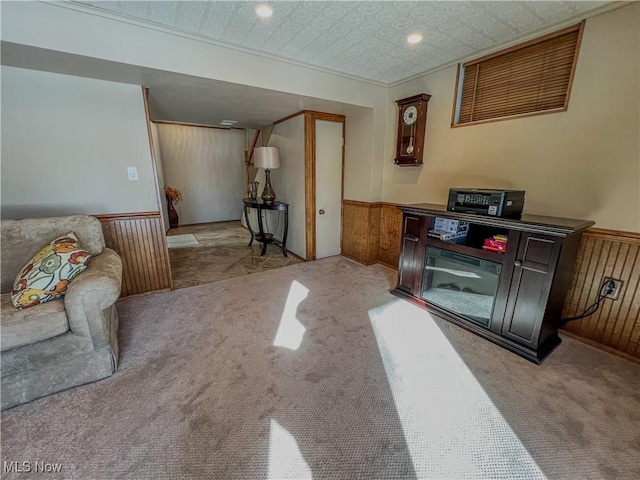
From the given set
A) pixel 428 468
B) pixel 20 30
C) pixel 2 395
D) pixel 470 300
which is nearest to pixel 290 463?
pixel 428 468

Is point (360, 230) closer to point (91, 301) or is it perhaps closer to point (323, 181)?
point (323, 181)

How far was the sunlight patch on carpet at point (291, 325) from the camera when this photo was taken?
6.46 ft

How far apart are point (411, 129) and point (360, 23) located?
134 centimetres

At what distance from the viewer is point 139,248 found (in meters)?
2.67

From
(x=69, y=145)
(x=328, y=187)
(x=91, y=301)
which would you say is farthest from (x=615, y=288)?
(x=69, y=145)

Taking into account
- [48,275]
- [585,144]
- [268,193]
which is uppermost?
[585,144]

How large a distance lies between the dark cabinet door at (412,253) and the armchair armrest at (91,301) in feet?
7.58

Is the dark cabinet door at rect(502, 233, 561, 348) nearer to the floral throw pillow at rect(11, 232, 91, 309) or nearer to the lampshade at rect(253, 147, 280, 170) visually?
the floral throw pillow at rect(11, 232, 91, 309)

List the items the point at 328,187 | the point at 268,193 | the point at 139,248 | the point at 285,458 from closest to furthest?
1. the point at 285,458
2. the point at 139,248
3. the point at 328,187
4. the point at 268,193

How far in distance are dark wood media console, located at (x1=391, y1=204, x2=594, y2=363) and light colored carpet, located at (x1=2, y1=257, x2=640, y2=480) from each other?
0.52 feet

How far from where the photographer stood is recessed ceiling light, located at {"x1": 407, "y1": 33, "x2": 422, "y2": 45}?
205cm

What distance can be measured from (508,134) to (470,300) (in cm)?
146

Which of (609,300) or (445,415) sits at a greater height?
(609,300)

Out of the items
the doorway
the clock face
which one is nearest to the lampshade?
the doorway
